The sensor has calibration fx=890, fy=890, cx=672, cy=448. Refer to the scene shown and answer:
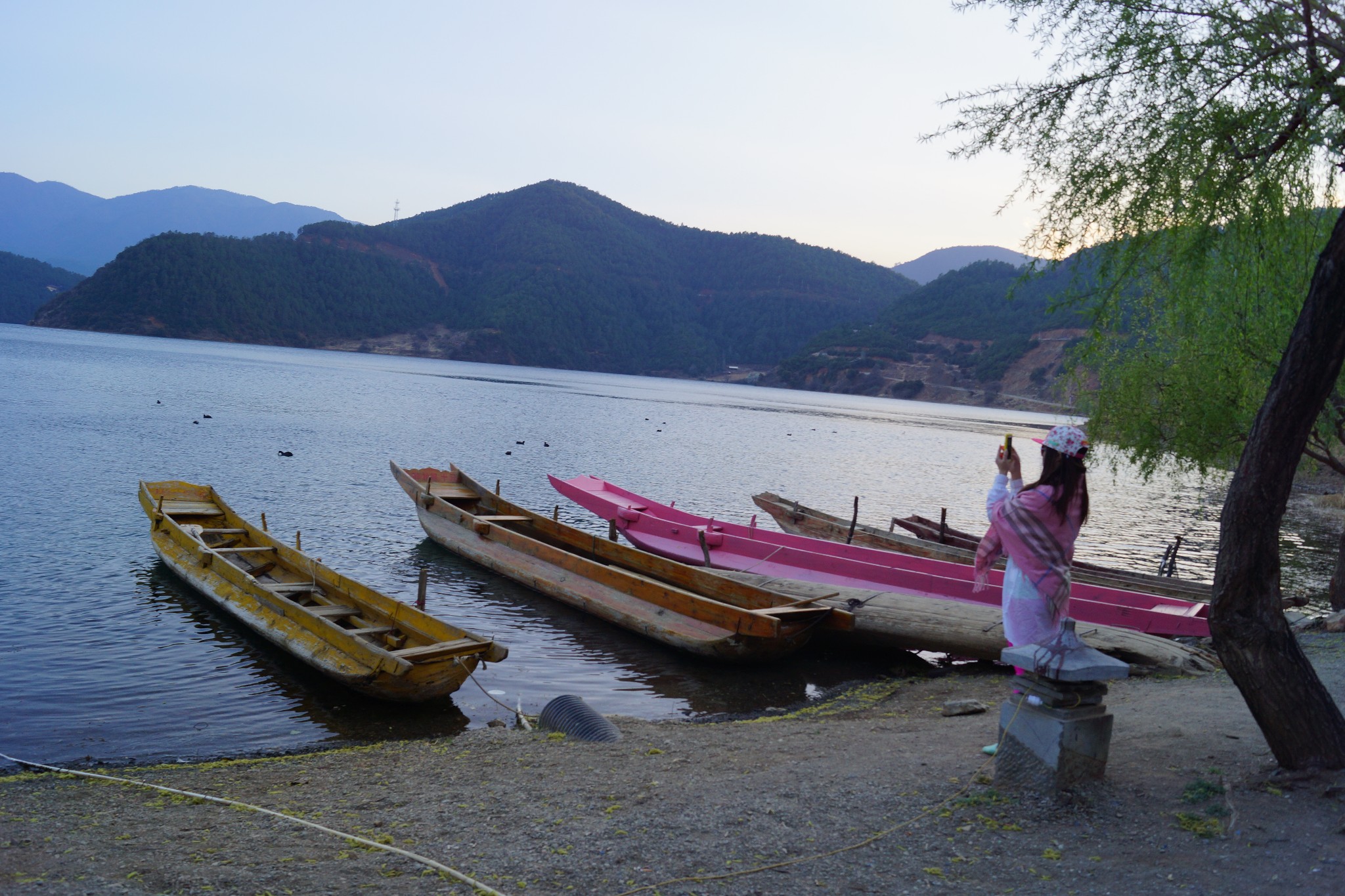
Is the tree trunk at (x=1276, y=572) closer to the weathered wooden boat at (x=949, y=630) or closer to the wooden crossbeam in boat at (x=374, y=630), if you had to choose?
the weathered wooden boat at (x=949, y=630)

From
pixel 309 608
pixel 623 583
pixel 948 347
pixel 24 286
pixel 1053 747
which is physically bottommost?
pixel 309 608

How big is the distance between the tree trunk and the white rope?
4105mm

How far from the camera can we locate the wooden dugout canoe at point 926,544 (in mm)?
12977

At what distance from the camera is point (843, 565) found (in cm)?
1352

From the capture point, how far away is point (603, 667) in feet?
36.7

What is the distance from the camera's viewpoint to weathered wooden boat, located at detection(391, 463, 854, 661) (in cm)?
1065

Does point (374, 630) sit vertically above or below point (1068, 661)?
below

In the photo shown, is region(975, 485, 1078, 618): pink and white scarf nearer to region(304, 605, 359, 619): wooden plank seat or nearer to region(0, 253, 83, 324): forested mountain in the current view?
region(304, 605, 359, 619): wooden plank seat

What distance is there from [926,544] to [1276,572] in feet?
34.9

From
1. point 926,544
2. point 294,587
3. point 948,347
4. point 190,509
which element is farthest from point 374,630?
point 948,347

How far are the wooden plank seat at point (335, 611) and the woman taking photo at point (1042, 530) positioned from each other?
7734 millimetres

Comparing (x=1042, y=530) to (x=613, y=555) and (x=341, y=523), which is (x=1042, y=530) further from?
(x=341, y=523)

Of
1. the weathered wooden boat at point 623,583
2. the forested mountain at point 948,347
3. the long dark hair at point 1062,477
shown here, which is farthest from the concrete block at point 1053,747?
the forested mountain at point 948,347

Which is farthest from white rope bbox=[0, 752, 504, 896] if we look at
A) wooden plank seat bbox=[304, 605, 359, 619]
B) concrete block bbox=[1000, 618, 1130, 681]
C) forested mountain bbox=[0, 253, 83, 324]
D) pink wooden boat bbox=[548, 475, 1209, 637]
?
forested mountain bbox=[0, 253, 83, 324]
